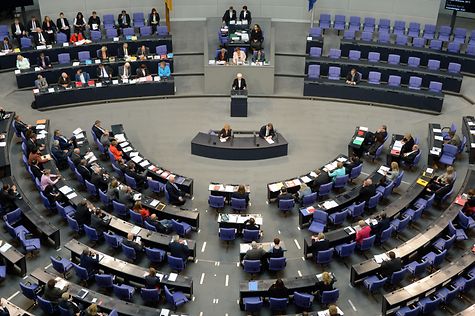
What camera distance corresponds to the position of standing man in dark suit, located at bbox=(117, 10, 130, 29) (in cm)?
2859

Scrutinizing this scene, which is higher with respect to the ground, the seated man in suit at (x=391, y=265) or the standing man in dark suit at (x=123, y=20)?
the standing man in dark suit at (x=123, y=20)

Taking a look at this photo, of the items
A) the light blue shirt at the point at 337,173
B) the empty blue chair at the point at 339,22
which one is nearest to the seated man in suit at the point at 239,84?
the light blue shirt at the point at 337,173

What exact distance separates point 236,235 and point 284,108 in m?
8.68

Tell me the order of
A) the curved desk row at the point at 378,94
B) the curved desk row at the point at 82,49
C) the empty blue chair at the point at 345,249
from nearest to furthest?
the empty blue chair at the point at 345,249 < the curved desk row at the point at 378,94 < the curved desk row at the point at 82,49

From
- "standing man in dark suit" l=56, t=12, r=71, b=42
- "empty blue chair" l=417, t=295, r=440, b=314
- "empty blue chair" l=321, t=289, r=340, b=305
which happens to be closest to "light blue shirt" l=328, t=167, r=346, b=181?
"empty blue chair" l=321, t=289, r=340, b=305

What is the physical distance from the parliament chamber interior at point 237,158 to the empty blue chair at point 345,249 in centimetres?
9

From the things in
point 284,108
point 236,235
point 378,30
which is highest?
point 378,30

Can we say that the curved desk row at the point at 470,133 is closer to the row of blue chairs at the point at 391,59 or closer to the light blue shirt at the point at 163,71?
the row of blue chairs at the point at 391,59

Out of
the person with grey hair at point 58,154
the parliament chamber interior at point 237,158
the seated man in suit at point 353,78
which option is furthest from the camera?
the seated man in suit at point 353,78

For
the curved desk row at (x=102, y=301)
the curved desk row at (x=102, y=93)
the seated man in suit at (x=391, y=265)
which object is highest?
the curved desk row at (x=102, y=93)

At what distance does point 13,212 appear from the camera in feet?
57.6

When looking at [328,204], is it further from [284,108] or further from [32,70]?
[32,70]

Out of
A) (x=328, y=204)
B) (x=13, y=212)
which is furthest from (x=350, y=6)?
(x=13, y=212)

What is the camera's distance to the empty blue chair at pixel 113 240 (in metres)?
17.0
